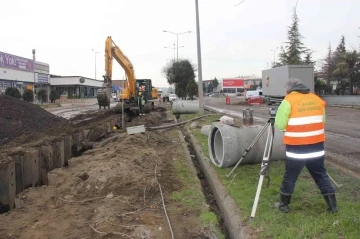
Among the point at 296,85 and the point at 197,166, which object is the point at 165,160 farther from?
the point at 296,85

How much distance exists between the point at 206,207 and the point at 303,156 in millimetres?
1861

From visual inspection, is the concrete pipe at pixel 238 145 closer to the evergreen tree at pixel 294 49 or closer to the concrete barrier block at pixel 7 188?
the concrete barrier block at pixel 7 188

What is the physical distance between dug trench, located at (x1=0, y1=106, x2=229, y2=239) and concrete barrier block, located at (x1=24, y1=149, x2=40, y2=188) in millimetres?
315

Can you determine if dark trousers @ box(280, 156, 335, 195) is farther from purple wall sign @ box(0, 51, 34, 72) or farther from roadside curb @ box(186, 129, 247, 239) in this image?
purple wall sign @ box(0, 51, 34, 72)

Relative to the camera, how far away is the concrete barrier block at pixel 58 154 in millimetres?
9688

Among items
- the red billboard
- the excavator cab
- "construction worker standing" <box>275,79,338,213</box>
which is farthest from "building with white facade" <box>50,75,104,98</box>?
"construction worker standing" <box>275,79,338,213</box>

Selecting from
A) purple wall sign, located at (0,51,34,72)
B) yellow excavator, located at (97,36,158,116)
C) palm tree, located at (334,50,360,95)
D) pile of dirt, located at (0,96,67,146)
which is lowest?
pile of dirt, located at (0,96,67,146)

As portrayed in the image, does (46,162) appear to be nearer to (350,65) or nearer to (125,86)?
(125,86)

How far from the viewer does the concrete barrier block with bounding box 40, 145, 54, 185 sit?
872cm

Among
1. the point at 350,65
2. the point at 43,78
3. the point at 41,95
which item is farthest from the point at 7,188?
the point at 43,78

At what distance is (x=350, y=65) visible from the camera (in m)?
35.3

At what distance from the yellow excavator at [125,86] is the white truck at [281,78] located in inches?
384

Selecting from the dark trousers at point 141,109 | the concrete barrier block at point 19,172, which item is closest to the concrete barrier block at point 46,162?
the concrete barrier block at point 19,172

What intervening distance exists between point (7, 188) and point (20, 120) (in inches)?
290
